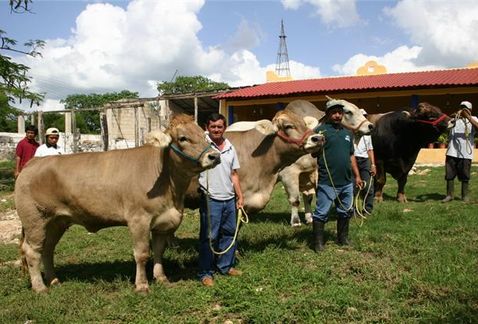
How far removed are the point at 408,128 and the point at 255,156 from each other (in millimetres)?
4897

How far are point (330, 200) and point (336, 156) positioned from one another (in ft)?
1.89

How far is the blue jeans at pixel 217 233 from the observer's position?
15.8ft

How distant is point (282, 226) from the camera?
7.34m

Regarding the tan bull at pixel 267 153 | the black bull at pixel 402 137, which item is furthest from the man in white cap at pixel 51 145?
the black bull at pixel 402 137

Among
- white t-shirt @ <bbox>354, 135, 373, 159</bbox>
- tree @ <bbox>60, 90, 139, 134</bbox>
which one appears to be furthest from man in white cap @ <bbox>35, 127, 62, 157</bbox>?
tree @ <bbox>60, 90, 139, 134</bbox>

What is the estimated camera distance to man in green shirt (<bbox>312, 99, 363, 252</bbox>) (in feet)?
18.8

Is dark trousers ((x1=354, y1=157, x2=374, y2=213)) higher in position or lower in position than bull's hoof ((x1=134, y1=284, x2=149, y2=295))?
higher

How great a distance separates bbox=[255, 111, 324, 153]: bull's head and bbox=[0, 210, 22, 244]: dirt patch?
4.81m

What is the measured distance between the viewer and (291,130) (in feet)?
18.4

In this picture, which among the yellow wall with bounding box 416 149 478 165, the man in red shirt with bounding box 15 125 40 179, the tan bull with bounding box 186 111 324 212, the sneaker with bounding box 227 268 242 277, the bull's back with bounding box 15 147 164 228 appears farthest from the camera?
the yellow wall with bounding box 416 149 478 165

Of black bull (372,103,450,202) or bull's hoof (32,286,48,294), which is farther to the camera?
black bull (372,103,450,202)

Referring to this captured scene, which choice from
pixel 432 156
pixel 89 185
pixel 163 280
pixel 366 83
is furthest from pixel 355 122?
pixel 366 83

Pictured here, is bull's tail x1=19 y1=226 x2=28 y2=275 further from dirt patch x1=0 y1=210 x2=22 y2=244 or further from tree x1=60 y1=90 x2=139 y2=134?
tree x1=60 y1=90 x2=139 y2=134

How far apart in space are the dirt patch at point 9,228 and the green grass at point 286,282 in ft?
2.18
